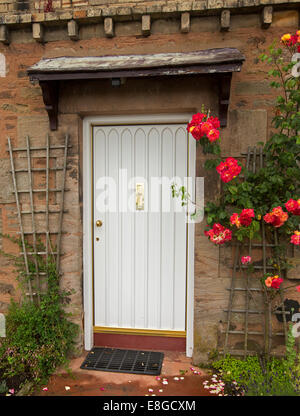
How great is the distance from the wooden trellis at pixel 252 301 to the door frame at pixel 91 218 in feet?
1.31

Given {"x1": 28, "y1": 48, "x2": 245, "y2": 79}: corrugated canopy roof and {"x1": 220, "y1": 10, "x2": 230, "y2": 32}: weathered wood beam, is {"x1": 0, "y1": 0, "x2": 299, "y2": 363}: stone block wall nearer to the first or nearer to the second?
{"x1": 220, "y1": 10, "x2": 230, "y2": 32}: weathered wood beam

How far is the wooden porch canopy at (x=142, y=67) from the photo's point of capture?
2625 millimetres

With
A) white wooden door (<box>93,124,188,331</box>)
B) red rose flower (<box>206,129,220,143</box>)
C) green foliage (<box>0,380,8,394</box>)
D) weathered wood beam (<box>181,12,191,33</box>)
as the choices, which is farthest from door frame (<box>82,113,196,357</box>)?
green foliage (<box>0,380,8,394</box>)

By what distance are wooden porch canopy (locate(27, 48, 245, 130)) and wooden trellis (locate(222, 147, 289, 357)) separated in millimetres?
517

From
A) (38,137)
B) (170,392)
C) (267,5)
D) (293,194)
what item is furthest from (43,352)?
(267,5)

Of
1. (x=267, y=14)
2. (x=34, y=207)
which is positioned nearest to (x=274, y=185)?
(x=267, y=14)

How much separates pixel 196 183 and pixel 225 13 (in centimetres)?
156

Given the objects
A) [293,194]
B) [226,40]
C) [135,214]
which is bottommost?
[135,214]

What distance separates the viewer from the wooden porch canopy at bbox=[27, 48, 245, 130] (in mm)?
2625

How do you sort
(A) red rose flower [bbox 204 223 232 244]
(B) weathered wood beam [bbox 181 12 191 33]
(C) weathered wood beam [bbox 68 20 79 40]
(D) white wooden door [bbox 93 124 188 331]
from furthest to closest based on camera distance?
(D) white wooden door [bbox 93 124 188 331] → (C) weathered wood beam [bbox 68 20 79 40] → (B) weathered wood beam [bbox 181 12 191 33] → (A) red rose flower [bbox 204 223 232 244]

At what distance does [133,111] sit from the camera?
10.3 feet

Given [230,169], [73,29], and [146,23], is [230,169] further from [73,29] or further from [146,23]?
[73,29]

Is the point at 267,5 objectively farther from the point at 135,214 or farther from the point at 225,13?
the point at 135,214

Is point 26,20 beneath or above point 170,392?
above
